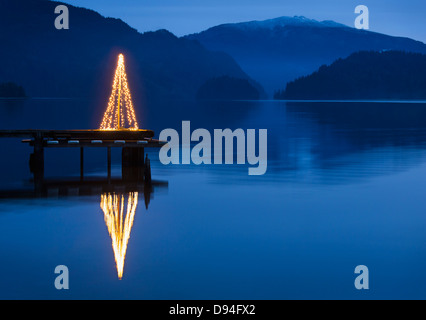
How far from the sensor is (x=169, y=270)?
67.5 ft

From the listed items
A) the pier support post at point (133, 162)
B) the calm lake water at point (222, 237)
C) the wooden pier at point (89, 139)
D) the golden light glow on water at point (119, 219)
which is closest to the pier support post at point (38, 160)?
the wooden pier at point (89, 139)

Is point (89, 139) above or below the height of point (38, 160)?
above

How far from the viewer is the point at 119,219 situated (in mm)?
27859

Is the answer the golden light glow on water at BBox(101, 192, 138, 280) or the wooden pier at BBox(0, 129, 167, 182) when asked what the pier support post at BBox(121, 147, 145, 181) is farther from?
the golden light glow on water at BBox(101, 192, 138, 280)

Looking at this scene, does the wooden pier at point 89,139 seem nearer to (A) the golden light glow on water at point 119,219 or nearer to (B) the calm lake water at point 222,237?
(B) the calm lake water at point 222,237

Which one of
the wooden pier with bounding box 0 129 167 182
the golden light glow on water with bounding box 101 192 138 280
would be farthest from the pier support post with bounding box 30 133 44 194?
the golden light glow on water with bounding box 101 192 138 280

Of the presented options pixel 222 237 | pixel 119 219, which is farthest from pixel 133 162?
pixel 222 237

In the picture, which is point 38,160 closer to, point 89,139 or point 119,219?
point 89,139

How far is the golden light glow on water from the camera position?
22.4 metres

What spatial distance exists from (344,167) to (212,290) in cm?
3198

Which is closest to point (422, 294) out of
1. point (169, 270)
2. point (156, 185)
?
point (169, 270)

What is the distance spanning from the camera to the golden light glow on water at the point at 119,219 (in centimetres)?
2238
